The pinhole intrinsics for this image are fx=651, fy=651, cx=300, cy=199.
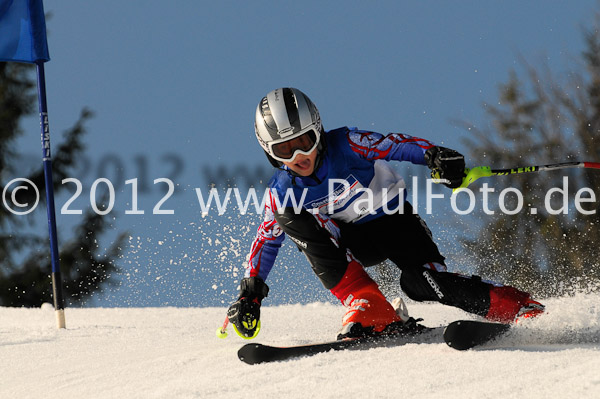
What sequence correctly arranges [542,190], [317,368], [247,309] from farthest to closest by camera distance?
[542,190] → [247,309] → [317,368]

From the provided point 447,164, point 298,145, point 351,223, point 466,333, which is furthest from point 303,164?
point 466,333

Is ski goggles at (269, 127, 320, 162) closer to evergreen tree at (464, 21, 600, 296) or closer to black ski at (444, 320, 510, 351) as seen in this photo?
black ski at (444, 320, 510, 351)

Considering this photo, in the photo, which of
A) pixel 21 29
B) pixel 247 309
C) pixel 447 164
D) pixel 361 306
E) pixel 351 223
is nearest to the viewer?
pixel 447 164

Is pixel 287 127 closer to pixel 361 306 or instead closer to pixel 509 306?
pixel 361 306

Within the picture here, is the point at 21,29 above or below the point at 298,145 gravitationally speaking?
above

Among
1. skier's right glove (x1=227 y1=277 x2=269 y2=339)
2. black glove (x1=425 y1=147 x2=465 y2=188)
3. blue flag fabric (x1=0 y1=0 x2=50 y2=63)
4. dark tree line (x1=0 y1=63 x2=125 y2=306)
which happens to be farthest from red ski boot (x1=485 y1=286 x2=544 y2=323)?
dark tree line (x1=0 y1=63 x2=125 y2=306)

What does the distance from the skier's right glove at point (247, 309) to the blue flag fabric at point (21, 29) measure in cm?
434

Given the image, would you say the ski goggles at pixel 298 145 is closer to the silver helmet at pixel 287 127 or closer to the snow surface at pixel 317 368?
the silver helmet at pixel 287 127

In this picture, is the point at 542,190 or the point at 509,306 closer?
the point at 509,306

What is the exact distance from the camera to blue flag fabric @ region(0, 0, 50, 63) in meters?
7.01

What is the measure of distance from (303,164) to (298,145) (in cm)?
12

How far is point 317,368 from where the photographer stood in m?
3.13

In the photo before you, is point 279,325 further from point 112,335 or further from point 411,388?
point 411,388

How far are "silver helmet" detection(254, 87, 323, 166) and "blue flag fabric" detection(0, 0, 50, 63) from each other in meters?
4.25
